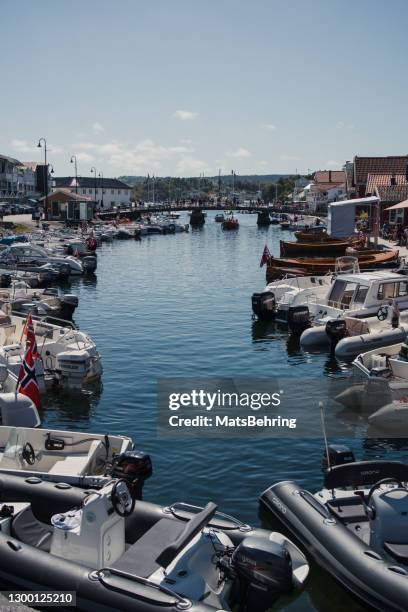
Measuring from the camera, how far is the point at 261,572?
9938mm

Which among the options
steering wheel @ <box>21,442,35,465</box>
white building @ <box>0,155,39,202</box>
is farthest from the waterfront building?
steering wheel @ <box>21,442,35,465</box>

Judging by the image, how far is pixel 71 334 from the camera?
2255cm

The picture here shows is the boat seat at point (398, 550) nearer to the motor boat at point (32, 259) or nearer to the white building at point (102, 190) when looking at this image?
the motor boat at point (32, 259)

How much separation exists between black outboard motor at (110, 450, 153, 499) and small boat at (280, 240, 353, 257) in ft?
151

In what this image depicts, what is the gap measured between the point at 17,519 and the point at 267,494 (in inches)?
188

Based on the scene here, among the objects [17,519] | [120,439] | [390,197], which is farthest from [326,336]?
[390,197]

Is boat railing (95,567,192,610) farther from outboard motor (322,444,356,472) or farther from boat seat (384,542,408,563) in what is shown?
outboard motor (322,444,356,472)

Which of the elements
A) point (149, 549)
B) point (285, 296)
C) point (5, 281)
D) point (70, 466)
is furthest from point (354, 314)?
point (5, 281)

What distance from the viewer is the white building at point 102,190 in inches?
5586

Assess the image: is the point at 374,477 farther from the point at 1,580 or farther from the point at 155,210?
the point at 155,210

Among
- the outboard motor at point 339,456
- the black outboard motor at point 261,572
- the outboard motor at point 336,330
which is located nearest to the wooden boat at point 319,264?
the outboard motor at point 336,330

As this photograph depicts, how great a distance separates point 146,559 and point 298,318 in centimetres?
1949

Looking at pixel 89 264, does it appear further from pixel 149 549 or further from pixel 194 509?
pixel 149 549

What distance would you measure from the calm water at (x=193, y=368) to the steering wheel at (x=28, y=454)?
251cm
